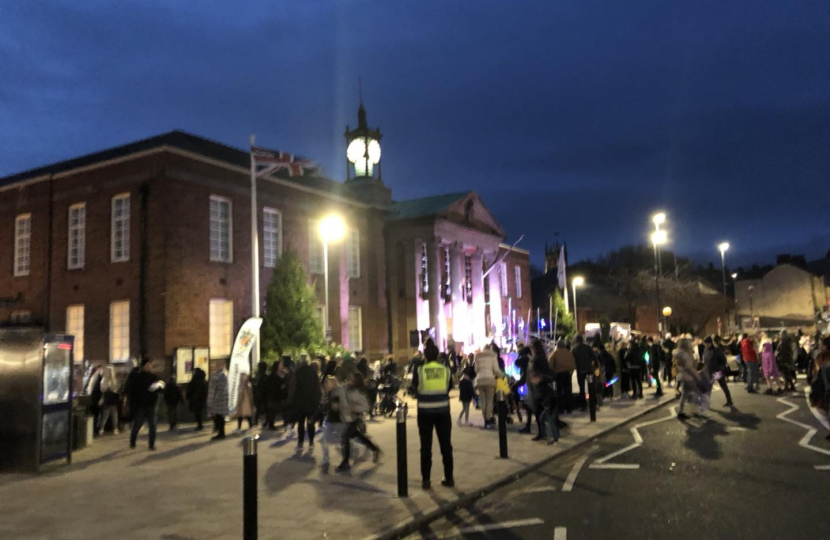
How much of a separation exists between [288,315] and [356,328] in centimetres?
930

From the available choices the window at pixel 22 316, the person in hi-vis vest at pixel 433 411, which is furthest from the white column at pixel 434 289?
the person in hi-vis vest at pixel 433 411

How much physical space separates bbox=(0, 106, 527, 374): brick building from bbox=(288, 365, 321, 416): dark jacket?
11250 millimetres

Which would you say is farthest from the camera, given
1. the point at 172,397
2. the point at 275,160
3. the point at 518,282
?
the point at 518,282

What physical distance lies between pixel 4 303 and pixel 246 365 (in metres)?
15.3

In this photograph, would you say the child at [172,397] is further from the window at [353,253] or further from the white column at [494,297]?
the white column at [494,297]

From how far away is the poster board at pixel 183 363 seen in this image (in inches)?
866

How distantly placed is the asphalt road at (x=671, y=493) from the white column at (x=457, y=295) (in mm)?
29998

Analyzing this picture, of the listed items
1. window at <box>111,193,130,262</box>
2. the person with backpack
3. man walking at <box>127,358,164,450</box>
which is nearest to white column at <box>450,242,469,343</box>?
window at <box>111,193,130,262</box>

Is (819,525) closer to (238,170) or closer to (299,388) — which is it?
(299,388)

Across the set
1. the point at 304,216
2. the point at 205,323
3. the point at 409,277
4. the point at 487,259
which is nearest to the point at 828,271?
the point at 487,259

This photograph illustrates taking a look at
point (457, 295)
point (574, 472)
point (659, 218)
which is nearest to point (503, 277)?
point (457, 295)

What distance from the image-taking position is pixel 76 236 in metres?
26.0

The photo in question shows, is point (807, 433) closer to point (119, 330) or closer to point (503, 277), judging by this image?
point (119, 330)

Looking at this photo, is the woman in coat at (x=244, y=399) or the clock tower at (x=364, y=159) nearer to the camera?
the woman in coat at (x=244, y=399)
